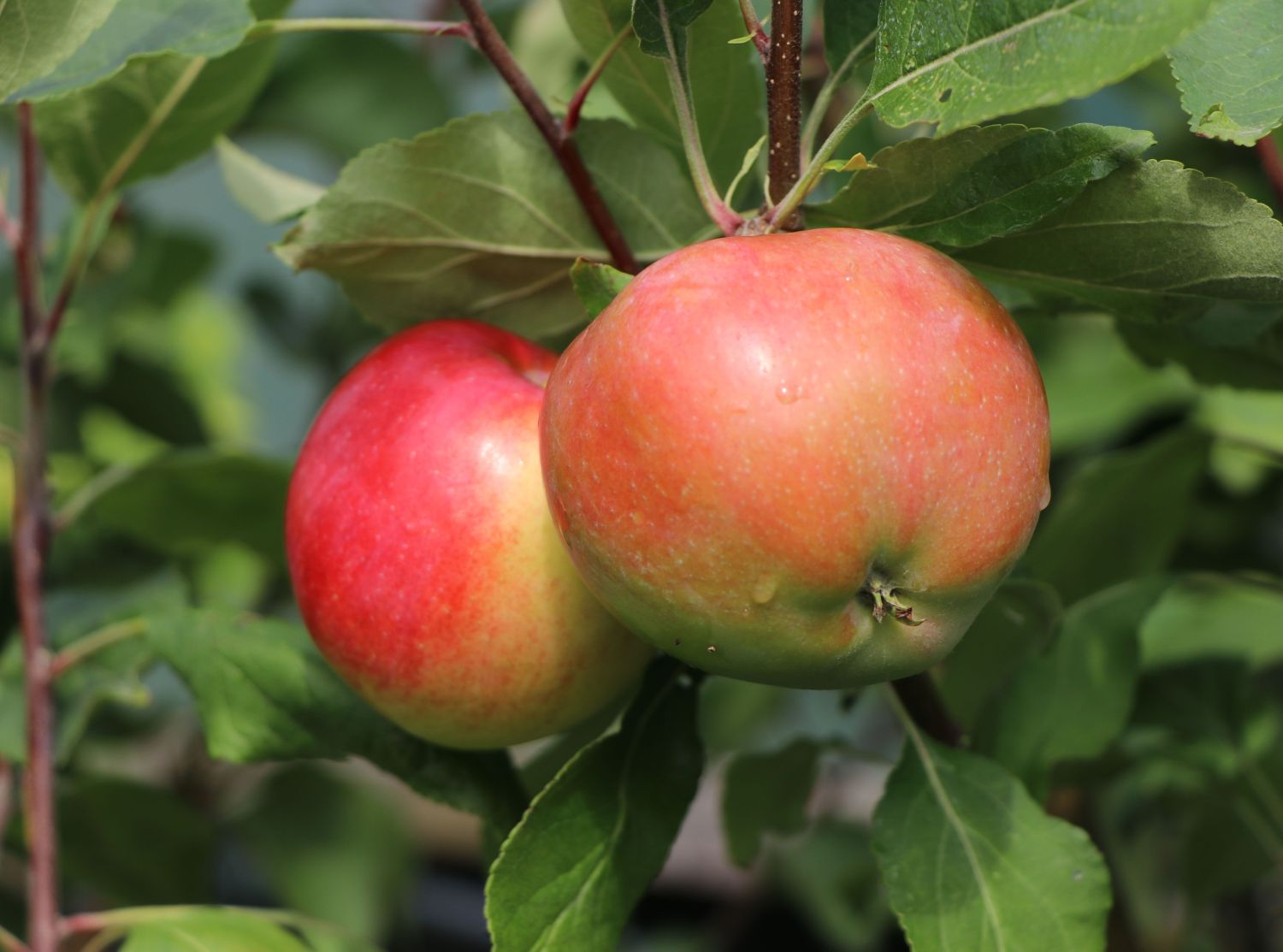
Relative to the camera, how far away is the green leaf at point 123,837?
0.90m

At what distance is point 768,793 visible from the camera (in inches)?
28.5

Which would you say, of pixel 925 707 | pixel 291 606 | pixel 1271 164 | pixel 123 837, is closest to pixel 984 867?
pixel 925 707

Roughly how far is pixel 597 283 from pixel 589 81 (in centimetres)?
9

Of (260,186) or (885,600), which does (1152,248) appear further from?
(260,186)

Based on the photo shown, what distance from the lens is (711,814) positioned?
4.88 ft

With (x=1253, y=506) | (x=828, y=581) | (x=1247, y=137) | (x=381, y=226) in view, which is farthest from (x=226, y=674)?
(x=1253, y=506)

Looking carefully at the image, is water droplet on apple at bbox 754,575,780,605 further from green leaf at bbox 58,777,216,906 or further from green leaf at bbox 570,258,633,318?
green leaf at bbox 58,777,216,906

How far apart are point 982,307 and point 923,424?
6 centimetres

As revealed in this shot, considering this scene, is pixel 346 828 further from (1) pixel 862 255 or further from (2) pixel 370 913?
(1) pixel 862 255

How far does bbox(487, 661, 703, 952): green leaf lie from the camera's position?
18.1 inches

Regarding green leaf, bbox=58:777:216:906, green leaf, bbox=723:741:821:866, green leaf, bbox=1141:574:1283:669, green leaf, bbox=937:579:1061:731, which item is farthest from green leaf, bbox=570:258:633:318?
green leaf, bbox=58:777:216:906

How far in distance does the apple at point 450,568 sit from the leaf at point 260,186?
7.4 inches

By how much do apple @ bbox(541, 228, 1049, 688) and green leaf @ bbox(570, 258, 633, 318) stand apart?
0.04 meters

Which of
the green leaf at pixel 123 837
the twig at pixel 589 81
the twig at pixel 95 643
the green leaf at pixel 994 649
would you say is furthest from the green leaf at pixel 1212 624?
the green leaf at pixel 123 837
